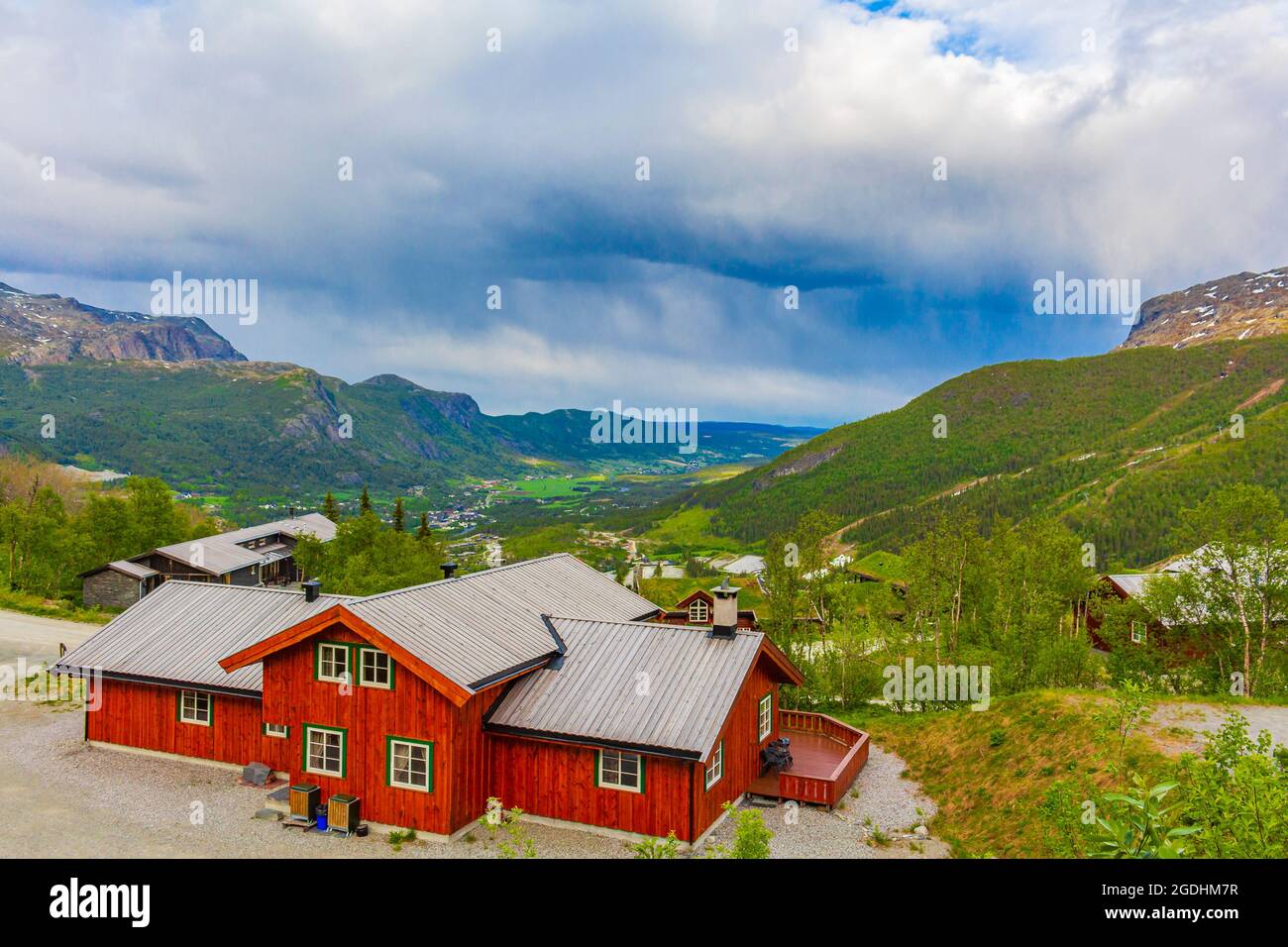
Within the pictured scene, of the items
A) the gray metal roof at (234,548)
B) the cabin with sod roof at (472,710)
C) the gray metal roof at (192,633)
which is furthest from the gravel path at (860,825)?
the gray metal roof at (234,548)

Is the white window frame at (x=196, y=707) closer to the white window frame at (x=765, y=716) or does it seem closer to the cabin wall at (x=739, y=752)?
the cabin wall at (x=739, y=752)

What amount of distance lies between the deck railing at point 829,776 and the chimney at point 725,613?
4.85 meters

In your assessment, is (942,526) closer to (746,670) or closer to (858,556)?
(746,670)

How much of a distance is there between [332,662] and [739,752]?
12.8 m

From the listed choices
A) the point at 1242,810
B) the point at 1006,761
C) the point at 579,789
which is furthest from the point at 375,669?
the point at 1006,761

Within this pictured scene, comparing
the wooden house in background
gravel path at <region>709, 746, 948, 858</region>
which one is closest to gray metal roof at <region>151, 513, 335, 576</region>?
the wooden house in background

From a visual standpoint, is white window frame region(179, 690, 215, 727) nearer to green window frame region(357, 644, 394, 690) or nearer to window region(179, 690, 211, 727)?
window region(179, 690, 211, 727)

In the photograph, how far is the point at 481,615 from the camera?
2572 centimetres

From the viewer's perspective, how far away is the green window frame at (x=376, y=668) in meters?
21.3

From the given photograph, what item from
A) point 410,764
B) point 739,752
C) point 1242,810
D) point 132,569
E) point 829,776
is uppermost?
point 1242,810

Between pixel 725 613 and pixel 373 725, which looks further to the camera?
pixel 725 613

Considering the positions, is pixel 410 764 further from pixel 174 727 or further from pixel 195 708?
pixel 174 727
